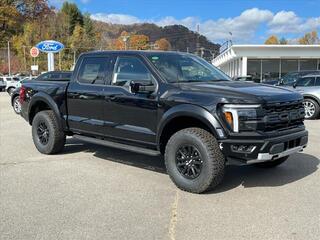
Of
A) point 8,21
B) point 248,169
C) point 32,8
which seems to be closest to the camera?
point 248,169

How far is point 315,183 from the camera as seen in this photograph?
665 cm

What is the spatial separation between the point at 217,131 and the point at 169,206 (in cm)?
111

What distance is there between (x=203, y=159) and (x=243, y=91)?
40.0 inches

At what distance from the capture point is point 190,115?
6.18m

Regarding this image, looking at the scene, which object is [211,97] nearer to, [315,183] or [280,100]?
[280,100]

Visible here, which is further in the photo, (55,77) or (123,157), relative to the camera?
(55,77)

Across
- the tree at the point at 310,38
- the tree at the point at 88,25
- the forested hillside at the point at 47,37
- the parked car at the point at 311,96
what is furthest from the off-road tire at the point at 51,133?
Result: the tree at the point at 310,38

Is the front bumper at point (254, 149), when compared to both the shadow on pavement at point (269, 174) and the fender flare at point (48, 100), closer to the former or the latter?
the shadow on pavement at point (269, 174)

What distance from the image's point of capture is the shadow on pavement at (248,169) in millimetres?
6742

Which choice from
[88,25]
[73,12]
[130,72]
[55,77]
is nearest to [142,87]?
[130,72]

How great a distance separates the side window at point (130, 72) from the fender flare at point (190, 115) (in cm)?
65

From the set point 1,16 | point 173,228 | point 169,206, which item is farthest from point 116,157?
point 1,16

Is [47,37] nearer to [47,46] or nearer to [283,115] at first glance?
[47,46]

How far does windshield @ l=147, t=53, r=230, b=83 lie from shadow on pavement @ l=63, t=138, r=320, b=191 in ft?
5.02
